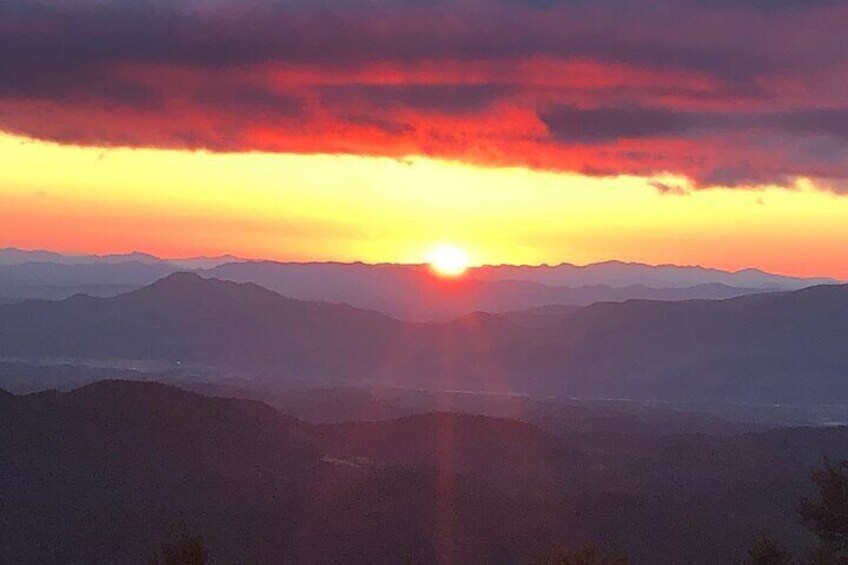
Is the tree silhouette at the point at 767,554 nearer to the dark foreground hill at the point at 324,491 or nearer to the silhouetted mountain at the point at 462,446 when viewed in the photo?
the dark foreground hill at the point at 324,491

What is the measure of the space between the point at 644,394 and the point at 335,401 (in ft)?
201

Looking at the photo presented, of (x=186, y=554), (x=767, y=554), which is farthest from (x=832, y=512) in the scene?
(x=186, y=554)

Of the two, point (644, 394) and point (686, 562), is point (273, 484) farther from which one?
point (644, 394)

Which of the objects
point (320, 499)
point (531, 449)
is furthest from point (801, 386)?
point (320, 499)

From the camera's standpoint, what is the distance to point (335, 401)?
132375mm

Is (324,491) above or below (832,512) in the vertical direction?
below

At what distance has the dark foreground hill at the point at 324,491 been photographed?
169ft

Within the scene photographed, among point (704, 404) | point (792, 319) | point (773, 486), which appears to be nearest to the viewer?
point (773, 486)

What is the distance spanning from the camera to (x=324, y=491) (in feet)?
194

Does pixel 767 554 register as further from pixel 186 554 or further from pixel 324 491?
pixel 324 491

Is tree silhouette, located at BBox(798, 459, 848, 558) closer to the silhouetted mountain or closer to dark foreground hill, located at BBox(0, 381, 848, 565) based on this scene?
dark foreground hill, located at BBox(0, 381, 848, 565)

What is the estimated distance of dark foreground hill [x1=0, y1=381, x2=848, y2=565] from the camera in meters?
51.4

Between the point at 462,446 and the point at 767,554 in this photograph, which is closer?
the point at 767,554

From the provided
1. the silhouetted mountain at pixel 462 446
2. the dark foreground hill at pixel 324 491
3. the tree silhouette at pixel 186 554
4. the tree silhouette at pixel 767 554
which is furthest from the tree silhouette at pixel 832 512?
the silhouetted mountain at pixel 462 446
